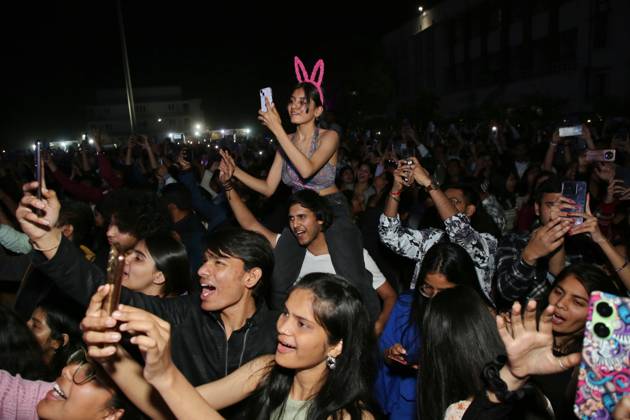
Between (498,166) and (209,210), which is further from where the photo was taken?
(498,166)

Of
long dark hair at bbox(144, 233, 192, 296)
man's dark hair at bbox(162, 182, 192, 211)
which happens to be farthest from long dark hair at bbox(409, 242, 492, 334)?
man's dark hair at bbox(162, 182, 192, 211)

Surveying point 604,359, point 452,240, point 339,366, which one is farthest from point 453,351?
point 452,240

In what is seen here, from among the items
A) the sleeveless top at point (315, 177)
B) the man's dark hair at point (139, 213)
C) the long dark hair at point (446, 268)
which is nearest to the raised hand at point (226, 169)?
the sleeveless top at point (315, 177)

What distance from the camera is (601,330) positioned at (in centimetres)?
131

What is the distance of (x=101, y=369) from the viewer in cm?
206

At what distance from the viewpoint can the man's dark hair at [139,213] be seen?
393 cm

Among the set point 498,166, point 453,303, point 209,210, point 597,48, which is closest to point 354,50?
point 597,48

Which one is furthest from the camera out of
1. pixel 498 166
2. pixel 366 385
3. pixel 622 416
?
pixel 498 166

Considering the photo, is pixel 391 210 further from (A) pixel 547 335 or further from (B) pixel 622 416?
(B) pixel 622 416

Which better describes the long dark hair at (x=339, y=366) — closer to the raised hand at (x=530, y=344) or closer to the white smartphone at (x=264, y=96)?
the raised hand at (x=530, y=344)

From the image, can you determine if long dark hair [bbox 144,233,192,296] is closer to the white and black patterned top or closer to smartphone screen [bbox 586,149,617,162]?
the white and black patterned top

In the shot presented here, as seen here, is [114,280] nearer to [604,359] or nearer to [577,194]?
[604,359]

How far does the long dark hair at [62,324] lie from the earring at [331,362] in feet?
5.40

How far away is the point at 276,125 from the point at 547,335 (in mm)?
2402
